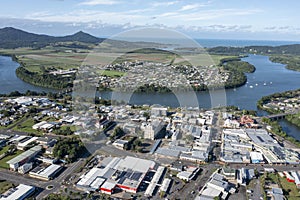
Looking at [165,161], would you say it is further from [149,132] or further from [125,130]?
[125,130]

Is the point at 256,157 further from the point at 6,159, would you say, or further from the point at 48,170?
the point at 6,159

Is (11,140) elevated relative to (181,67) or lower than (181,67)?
lower

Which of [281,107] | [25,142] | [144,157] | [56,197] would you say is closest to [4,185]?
[56,197]

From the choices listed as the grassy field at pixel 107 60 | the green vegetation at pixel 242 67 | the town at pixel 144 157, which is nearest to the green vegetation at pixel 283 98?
the town at pixel 144 157

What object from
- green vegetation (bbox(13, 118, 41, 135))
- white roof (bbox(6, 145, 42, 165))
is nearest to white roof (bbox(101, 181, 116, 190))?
white roof (bbox(6, 145, 42, 165))

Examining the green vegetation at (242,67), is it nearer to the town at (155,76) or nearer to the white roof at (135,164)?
the town at (155,76)

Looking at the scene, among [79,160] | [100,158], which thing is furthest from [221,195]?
[79,160]
